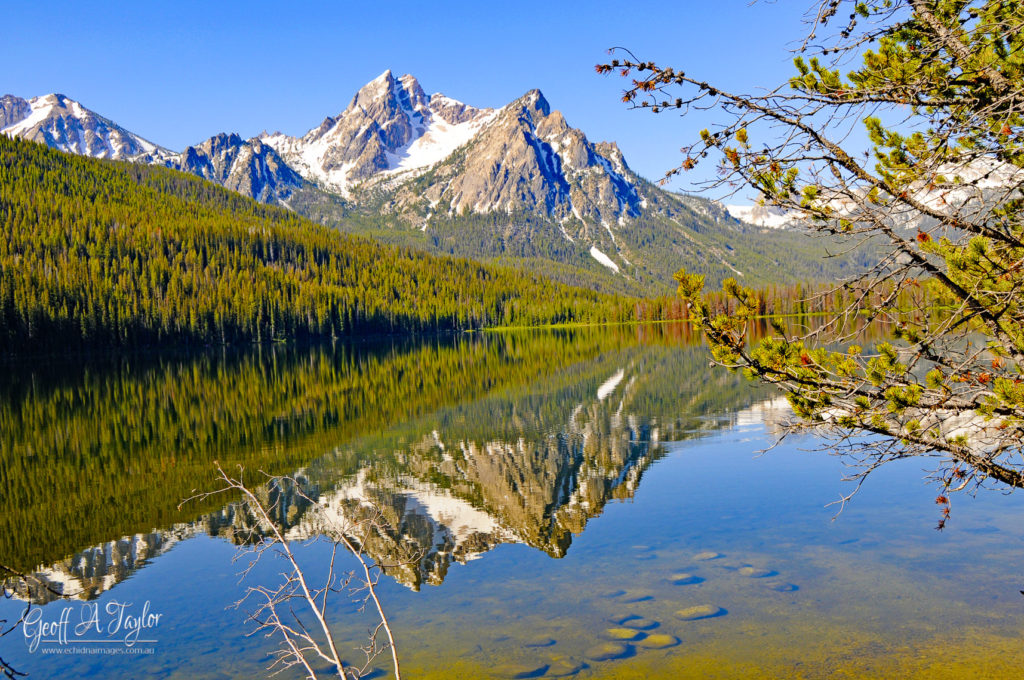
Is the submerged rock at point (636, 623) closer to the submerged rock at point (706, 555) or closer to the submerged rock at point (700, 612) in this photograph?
the submerged rock at point (700, 612)

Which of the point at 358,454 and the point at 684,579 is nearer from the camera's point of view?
the point at 684,579

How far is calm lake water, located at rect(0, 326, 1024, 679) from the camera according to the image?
40.5 ft

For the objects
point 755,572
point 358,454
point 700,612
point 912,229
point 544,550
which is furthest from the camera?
point 358,454

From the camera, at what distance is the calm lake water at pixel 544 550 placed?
1234 cm

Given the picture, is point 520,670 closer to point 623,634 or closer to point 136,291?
point 623,634

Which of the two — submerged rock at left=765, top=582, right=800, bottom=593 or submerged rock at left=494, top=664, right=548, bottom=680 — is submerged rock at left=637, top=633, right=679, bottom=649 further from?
submerged rock at left=765, top=582, right=800, bottom=593

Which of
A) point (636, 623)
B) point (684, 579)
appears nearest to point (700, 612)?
point (636, 623)

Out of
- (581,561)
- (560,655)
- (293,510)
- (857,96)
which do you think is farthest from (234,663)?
(857,96)

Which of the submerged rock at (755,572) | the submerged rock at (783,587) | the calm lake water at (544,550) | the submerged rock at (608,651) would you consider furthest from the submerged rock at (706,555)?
the submerged rock at (608,651)

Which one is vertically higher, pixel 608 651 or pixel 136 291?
pixel 136 291

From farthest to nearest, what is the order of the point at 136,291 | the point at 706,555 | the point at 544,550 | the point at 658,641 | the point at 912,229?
the point at 136,291
the point at 544,550
the point at 706,555
the point at 658,641
the point at 912,229

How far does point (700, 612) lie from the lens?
13438 mm

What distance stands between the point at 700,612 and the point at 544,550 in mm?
5209

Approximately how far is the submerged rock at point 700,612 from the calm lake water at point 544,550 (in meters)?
0.09
